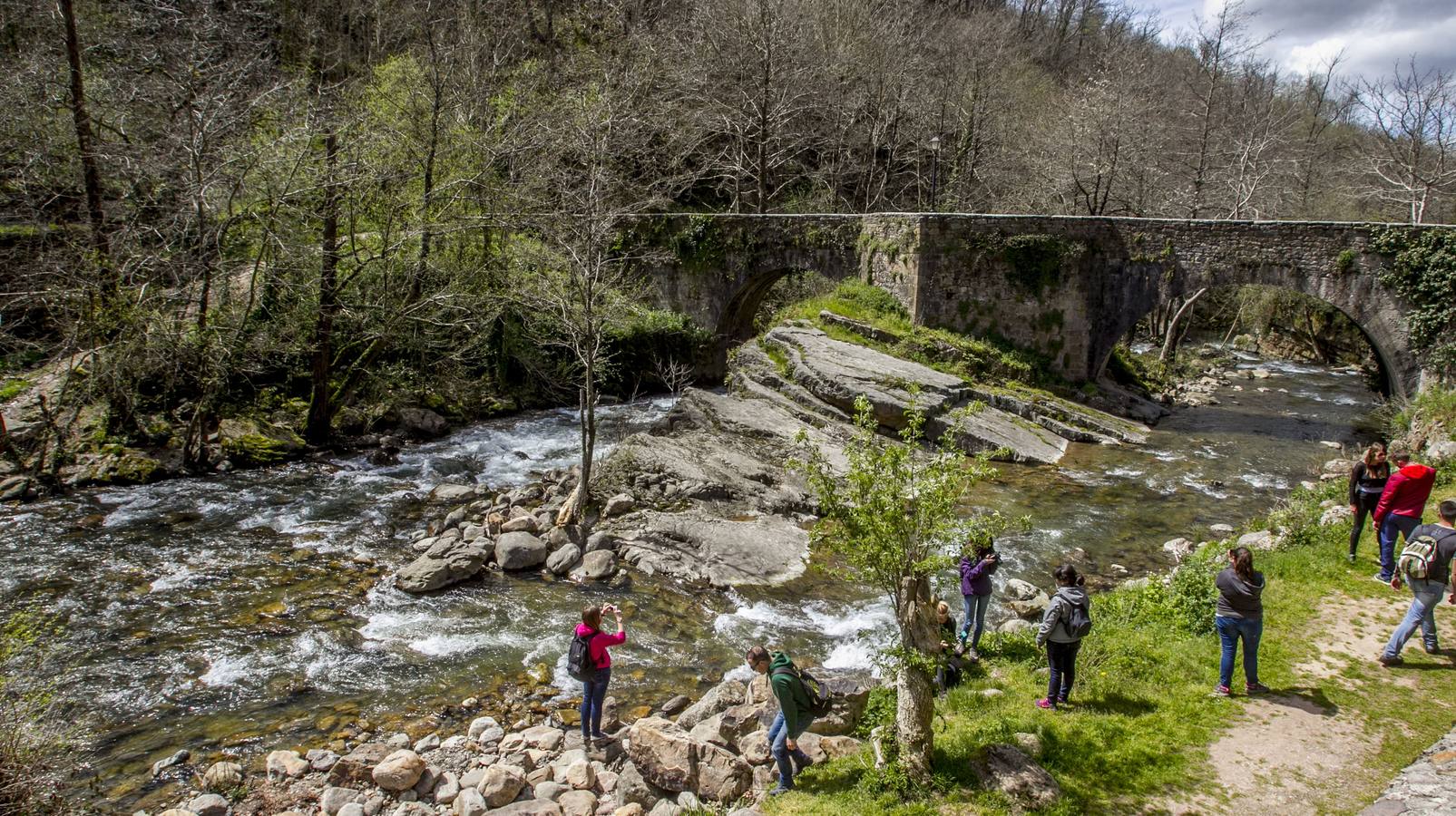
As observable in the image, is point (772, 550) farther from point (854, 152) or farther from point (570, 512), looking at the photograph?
point (854, 152)

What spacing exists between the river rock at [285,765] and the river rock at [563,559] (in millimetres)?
5078

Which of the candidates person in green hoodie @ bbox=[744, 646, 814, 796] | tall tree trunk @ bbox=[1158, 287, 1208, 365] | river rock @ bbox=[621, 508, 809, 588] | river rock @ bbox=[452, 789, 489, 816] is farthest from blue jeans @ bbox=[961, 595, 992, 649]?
tall tree trunk @ bbox=[1158, 287, 1208, 365]

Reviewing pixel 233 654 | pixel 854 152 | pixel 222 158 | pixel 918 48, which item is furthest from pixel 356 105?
pixel 918 48

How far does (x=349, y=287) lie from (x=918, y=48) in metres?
32.9

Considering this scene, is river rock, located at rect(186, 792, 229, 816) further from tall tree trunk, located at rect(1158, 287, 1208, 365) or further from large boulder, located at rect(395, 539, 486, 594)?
tall tree trunk, located at rect(1158, 287, 1208, 365)

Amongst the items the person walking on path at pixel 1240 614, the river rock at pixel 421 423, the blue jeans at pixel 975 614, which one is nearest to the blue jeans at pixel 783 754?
the blue jeans at pixel 975 614

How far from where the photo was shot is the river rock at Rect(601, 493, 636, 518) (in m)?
14.8

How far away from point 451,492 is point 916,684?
12.0 metres

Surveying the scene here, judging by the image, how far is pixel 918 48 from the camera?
134 ft

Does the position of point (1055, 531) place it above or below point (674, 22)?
below

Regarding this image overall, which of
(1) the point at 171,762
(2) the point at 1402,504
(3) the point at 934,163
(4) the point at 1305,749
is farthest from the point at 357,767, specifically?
(3) the point at 934,163

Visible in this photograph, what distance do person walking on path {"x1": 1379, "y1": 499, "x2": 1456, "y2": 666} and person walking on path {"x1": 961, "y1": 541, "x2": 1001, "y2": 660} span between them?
4134 millimetres

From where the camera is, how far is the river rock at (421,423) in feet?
Result: 67.5

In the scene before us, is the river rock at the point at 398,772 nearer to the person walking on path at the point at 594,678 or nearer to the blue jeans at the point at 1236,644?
the person walking on path at the point at 594,678
